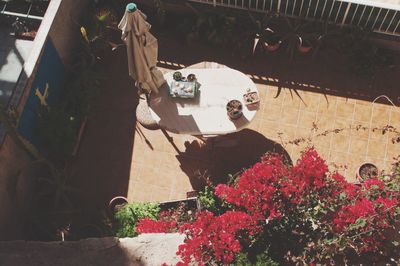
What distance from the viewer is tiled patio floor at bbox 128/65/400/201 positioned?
8.12 meters

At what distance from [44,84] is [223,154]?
337 centimetres

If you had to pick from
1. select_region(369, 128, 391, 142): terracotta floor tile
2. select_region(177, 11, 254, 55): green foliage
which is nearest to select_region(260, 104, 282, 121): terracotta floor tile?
select_region(177, 11, 254, 55): green foliage

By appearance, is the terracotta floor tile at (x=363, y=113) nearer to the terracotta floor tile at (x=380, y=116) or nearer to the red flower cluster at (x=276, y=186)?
the terracotta floor tile at (x=380, y=116)

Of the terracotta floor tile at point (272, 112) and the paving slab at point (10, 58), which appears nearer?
the paving slab at point (10, 58)

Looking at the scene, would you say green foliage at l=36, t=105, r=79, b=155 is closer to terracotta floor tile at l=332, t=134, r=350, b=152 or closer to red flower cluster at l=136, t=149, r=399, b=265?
red flower cluster at l=136, t=149, r=399, b=265

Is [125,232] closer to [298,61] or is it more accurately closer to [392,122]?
[298,61]

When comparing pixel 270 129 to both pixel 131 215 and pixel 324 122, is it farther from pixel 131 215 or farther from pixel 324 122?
pixel 131 215

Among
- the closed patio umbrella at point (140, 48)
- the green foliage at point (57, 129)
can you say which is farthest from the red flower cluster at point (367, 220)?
the green foliage at point (57, 129)

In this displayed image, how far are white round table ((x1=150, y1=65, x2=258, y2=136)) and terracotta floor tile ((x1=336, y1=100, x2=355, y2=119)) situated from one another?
6.85 ft

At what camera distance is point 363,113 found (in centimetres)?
853

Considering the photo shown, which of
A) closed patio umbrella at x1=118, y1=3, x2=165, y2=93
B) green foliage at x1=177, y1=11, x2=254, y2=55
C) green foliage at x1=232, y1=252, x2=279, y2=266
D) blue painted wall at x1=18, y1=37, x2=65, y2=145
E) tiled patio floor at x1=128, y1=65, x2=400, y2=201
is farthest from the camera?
green foliage at x1=177, y1=11, x2=254, y2=55

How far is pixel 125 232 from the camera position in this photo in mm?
7332

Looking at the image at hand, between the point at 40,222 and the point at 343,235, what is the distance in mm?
4848

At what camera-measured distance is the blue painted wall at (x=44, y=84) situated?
7273 millimetres
